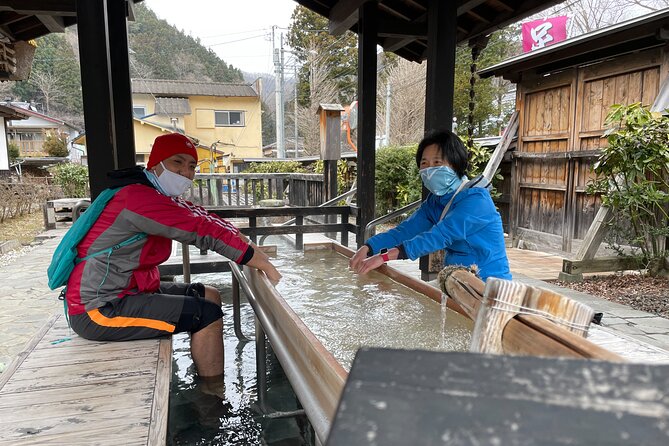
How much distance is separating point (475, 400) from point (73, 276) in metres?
2.40

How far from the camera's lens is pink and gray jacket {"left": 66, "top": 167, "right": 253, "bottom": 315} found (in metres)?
2.31

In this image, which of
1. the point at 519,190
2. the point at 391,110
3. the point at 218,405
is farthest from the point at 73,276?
the point at 391,110

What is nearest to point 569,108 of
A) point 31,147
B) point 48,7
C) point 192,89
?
point 48,7

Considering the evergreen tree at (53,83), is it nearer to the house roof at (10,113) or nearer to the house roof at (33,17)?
the house roof at (10,113)

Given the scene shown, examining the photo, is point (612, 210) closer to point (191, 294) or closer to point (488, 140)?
point (488, 140)

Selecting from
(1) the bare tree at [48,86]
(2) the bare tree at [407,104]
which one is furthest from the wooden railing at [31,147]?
(2) the bare tree at [407,104]

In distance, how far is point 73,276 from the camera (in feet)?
7.62

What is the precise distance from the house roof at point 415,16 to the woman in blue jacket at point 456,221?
219 centimetres

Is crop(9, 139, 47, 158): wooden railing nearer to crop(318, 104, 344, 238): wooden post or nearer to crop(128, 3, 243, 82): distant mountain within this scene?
crop(128, 3, 243, 82): distant mountain

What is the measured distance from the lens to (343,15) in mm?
5086

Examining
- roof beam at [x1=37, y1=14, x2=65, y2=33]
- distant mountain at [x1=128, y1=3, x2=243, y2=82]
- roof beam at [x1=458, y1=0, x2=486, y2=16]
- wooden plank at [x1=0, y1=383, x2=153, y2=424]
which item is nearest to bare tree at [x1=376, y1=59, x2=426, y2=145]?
roof beam at [x1=458, y1=0, x2=486, y2=16]

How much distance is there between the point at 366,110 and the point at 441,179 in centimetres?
274

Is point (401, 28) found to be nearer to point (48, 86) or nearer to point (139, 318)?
point (139, 318)

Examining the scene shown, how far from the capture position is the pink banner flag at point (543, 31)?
448 inches
